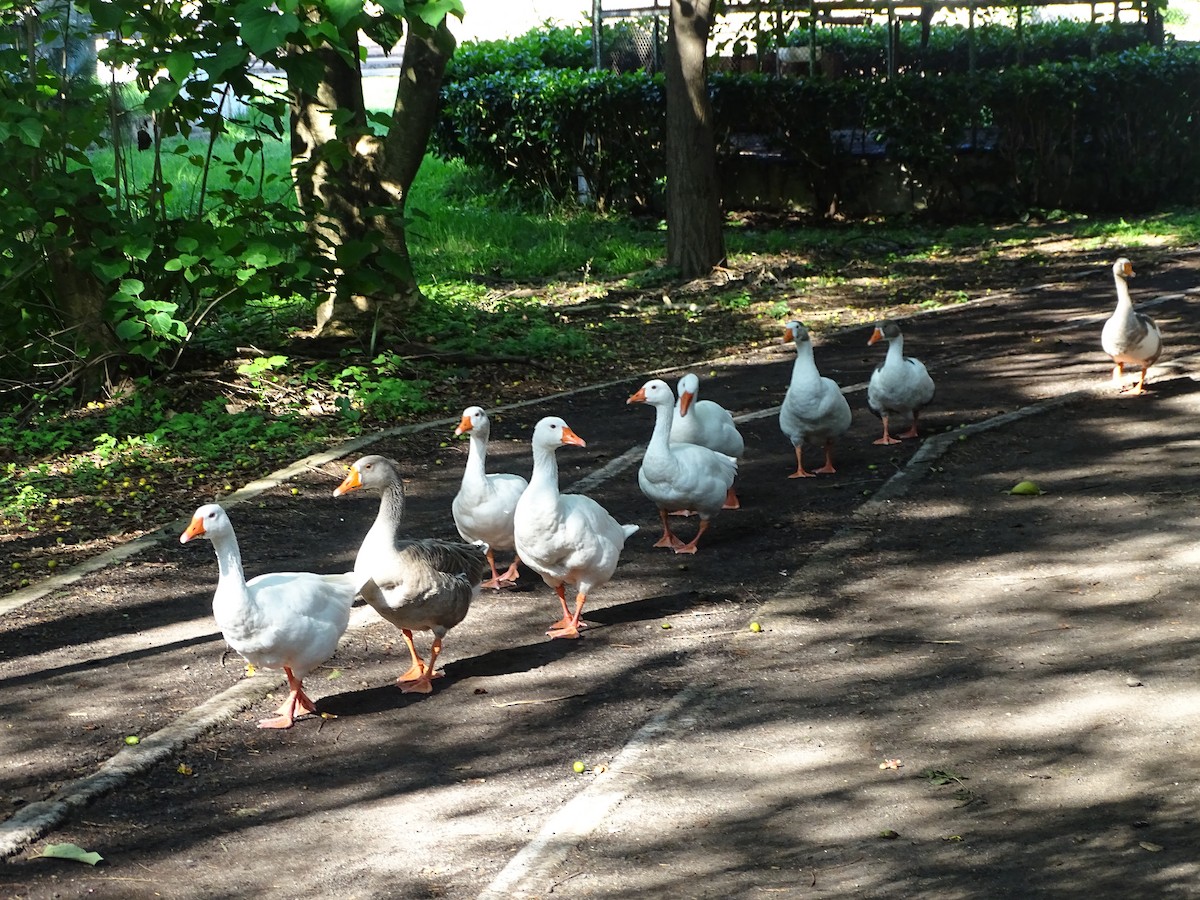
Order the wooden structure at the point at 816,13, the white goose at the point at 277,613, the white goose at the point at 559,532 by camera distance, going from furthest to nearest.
Result: the wooden structure at the point at 816,13, the white goose at the point at 559,532, the white goose at the point at 277,613

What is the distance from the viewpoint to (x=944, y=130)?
1833 cm

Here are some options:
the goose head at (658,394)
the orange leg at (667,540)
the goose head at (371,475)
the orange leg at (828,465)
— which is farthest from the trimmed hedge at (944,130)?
the goose head at (371,475)

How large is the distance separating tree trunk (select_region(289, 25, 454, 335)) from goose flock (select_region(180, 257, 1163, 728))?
12.3 ft

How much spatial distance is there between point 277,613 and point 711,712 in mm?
1675

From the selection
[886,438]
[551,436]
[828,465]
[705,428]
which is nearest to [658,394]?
[705,428]

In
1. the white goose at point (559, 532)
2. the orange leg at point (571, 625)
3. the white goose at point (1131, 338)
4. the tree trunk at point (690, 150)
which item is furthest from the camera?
the tree trunk at point (690, 150)

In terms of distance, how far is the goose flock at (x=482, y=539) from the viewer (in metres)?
5.01

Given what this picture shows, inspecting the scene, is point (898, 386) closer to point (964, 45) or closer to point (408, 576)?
point (408, 576)

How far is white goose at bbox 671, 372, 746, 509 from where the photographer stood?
7.43 meters

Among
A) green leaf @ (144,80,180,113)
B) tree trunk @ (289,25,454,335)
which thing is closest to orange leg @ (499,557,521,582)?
green leaf @ (144,80,180,113)

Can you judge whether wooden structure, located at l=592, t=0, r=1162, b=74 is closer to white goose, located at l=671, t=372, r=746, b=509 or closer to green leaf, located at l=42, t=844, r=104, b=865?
white goose, located at l=671, t=372, r=746, b=509

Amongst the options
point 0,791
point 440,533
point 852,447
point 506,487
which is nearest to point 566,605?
point 506,487

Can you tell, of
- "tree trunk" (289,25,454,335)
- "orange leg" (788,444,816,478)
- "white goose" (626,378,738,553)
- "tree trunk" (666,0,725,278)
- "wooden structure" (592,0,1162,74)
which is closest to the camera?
"white goose" (626,378,738,553)

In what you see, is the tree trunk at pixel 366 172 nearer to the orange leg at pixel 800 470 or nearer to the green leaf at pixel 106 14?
the green leaf at pixel 106 14
